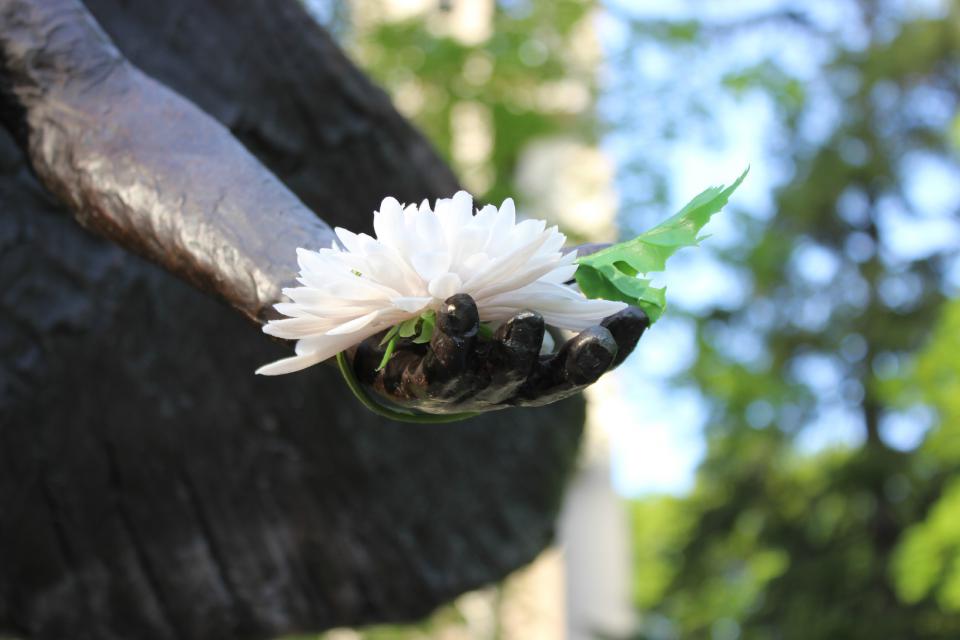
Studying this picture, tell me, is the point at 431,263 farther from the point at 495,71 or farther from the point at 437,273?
the point at 495,71

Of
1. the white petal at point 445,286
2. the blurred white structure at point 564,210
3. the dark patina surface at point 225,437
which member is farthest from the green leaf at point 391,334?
the blurred white structure at point 564,210

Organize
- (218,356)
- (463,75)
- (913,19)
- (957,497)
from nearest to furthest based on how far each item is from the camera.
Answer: (218,356) < (957,497) < (463,75) < (913,19)

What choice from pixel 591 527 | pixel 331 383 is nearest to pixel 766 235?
pixel 591 527

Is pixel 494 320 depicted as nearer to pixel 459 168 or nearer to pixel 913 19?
pixel 459 168

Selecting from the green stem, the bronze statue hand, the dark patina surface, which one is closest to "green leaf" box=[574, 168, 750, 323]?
the bronze statue hand

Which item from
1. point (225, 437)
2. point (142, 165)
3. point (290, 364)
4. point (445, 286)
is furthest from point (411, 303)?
point (225, 437)

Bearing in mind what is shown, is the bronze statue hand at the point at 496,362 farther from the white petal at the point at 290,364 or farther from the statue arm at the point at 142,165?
the statue arm at the point at 142,165

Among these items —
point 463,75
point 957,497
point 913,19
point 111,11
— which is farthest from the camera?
point 913,19
